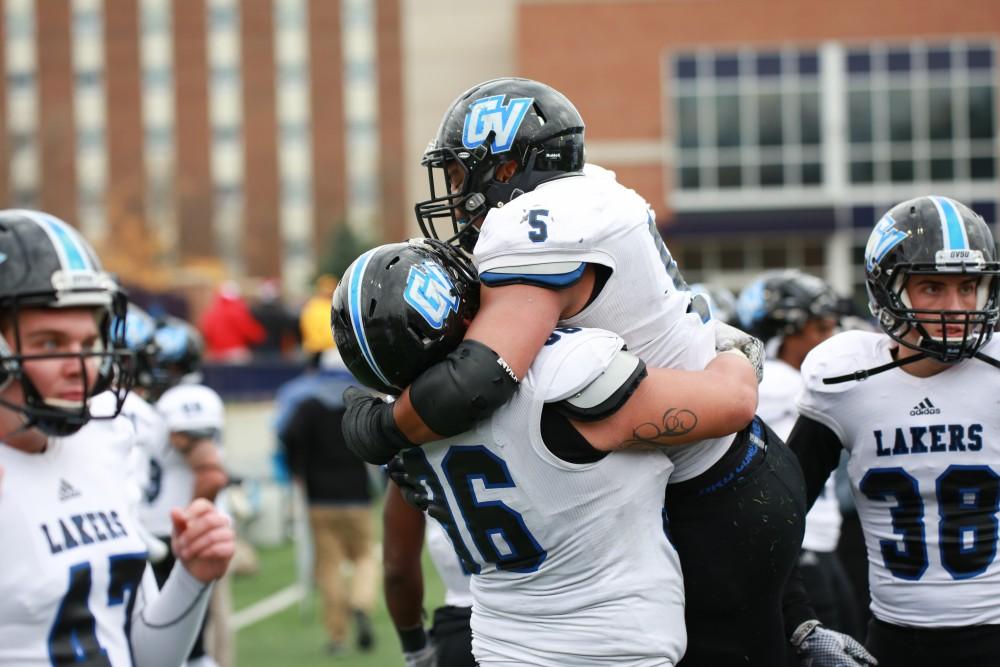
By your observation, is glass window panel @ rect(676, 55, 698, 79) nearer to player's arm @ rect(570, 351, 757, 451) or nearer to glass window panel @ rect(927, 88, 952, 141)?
glass window panel @ rect(927, 88, 952, 141)

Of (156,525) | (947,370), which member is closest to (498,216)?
(947,370)

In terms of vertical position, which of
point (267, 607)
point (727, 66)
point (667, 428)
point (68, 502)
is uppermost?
point (727, 66)

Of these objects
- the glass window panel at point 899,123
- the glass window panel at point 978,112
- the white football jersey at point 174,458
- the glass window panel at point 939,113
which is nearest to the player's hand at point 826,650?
the white football jersey at point 174,458

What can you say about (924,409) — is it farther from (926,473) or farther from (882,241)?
(882,241)

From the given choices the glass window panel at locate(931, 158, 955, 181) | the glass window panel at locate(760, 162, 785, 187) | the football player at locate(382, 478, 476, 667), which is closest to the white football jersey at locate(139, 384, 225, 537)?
the football player at locate(382, 478, 476, 667)

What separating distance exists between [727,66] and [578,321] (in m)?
33.2

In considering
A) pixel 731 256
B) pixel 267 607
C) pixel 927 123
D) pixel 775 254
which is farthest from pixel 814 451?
pixel 927 123

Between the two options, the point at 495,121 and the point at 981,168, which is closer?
the point at 495,121

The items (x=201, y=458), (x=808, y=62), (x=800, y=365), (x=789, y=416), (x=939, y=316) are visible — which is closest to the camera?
(x=939, y=316)

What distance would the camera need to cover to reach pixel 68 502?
2.79m

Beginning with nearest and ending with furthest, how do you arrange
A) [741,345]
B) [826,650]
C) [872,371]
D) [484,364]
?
[484,364] → [741,345] → [826,650] → [872,371]

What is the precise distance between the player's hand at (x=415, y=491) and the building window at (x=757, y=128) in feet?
105

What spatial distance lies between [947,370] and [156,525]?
376 cm

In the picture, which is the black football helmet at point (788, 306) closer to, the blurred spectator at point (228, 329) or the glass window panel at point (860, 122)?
the blurred spectator at point (228, 329)
